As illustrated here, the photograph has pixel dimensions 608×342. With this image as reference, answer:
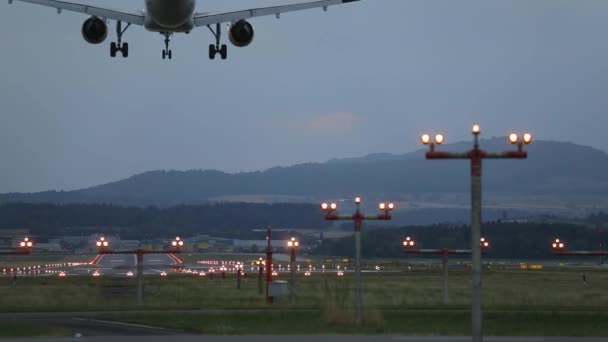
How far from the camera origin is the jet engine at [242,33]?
4416 centimetres

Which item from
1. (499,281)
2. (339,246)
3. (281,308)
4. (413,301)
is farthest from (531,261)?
(281,308)

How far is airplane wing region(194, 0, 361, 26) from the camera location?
44688 mm

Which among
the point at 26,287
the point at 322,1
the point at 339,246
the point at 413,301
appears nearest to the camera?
the point at 322,1

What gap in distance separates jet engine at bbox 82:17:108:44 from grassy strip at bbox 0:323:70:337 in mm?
12136

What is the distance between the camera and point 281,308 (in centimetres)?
5538

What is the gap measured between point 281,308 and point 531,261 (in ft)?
339

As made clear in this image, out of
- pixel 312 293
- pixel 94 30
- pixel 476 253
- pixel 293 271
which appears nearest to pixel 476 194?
pixel 476 253

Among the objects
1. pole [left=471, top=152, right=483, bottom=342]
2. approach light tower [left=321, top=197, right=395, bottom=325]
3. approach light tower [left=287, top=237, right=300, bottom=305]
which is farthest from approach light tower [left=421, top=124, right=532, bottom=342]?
approach light tower [left=287, top=237, right=300, bottom=305]

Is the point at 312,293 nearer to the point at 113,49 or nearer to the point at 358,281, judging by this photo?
the point at 358,281

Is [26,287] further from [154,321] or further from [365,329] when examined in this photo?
[365,329]

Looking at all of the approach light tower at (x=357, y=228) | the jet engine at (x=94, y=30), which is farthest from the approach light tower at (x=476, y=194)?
the jet engine at (x=94, y=30)

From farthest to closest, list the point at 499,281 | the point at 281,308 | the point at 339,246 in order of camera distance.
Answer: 1. the point at 339,246
2. the point at 499,281
3. the point at 281,308

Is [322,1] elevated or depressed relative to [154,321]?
elevated

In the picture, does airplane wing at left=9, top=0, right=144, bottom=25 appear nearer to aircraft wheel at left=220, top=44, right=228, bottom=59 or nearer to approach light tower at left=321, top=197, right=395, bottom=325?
aircraft wheel at left=220, top=44, right=228, bottom=59
